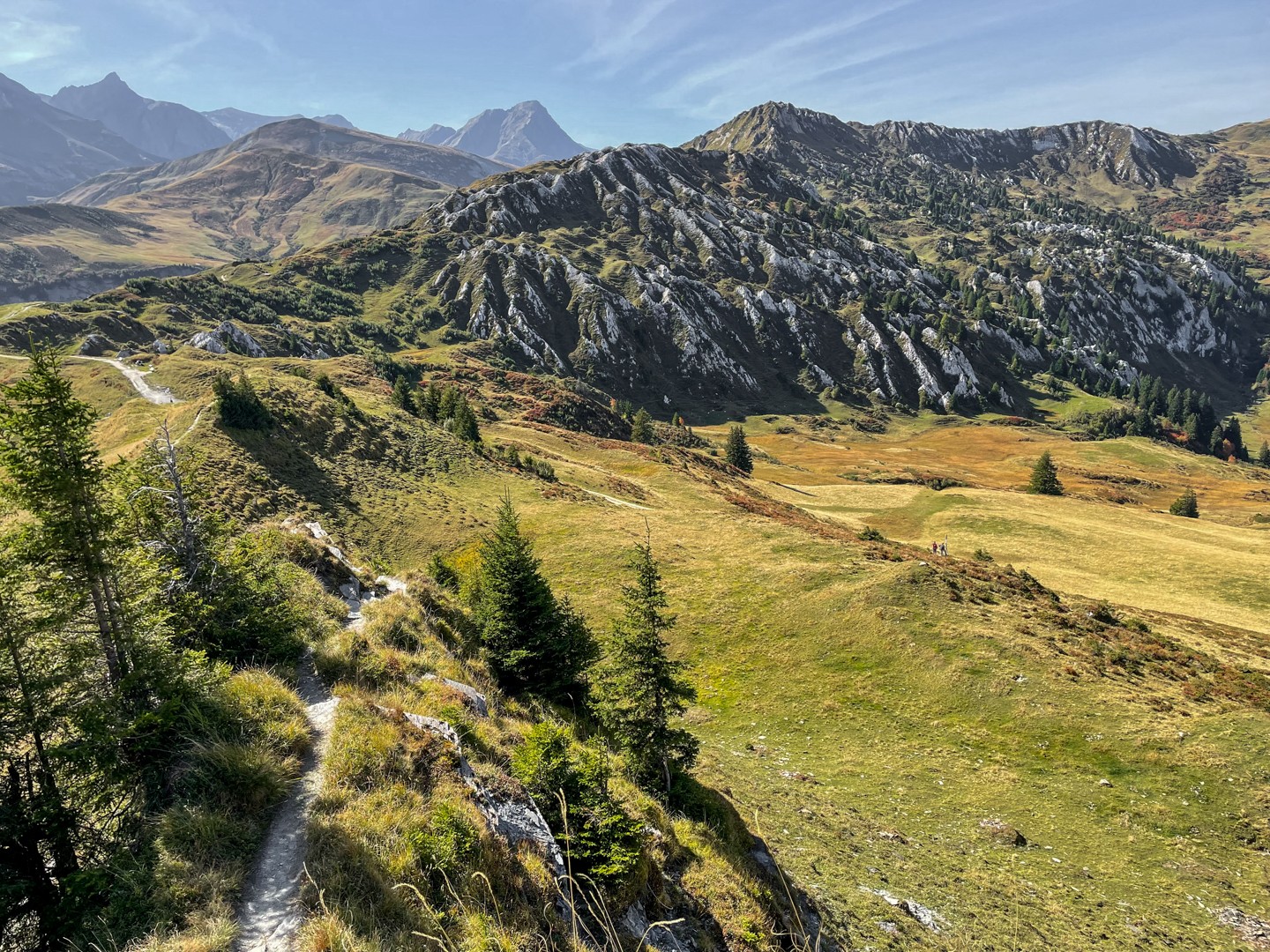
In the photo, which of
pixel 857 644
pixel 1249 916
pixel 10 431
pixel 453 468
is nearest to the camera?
pixel 10 431

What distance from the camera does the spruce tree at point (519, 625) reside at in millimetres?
21984

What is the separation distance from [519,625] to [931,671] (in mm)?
22615

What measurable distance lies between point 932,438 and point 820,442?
3954cm

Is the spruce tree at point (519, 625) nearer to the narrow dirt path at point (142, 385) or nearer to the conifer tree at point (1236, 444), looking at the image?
the narrow dirt path at point (142, 385)

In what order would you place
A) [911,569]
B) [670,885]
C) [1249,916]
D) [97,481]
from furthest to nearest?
[911,569] < [1249,916] < [670,885] < [97,481]

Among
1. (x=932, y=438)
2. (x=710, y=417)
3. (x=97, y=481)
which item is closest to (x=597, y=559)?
(x=97, y=481)

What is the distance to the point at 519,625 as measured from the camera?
72.6 ft

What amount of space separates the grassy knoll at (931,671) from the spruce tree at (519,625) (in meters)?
7.71

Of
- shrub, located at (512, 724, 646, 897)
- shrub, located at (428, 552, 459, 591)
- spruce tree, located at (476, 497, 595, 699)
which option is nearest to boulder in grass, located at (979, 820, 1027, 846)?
shrub, located at (512, 724, 646, 897)

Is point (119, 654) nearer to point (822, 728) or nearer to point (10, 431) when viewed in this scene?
point (10, 431)

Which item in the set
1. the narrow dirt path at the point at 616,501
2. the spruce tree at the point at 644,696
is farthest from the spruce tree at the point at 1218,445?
the spruce tree at the point at 644,696

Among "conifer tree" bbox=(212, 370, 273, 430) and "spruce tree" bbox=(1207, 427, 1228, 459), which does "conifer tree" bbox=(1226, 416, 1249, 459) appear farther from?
"conifer tree" bbox=(212, 370, 273, 430)

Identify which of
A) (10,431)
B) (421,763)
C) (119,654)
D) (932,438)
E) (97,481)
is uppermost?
(10,431)

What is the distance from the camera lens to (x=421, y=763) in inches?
451
